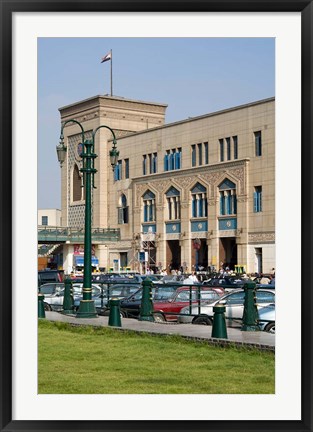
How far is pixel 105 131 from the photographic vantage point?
90688mm

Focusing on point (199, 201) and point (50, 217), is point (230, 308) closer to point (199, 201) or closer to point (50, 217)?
point (199, 201)

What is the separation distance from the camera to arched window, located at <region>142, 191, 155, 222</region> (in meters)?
82.6

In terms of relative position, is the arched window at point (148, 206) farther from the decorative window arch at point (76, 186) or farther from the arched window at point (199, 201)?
the decorative window arch at point (76, 186)

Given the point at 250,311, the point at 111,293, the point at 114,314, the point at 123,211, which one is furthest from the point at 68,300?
the point at 123,211

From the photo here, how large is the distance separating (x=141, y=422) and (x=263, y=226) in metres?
63.4

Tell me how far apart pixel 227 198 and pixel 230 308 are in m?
51.9

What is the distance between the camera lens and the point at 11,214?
18.7 feet

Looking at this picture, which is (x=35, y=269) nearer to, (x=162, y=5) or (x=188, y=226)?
(x=162, y=5)

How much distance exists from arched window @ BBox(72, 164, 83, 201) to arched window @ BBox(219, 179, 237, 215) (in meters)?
27.0

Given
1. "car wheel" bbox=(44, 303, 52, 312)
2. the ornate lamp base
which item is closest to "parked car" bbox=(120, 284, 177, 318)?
the ornate lamp base

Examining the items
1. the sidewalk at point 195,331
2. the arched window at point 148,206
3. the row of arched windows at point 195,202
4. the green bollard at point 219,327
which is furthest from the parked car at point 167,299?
the arched window at point 148,206

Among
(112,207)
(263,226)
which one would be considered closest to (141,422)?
(263,226)

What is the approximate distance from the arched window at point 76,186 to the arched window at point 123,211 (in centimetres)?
924

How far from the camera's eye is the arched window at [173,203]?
7900 centimetres
